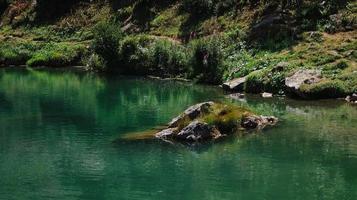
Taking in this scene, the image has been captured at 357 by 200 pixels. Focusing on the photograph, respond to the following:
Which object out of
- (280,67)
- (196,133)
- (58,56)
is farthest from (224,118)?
(58,56)

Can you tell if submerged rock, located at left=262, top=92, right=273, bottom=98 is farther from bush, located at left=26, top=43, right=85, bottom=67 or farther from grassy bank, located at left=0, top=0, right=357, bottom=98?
bush, located at left=26, top=43, right=85, bottom=67

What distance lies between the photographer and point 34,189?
120ft

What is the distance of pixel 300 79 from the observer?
64.8 m

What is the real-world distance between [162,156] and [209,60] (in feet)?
112

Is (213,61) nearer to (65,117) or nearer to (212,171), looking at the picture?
(65,117)

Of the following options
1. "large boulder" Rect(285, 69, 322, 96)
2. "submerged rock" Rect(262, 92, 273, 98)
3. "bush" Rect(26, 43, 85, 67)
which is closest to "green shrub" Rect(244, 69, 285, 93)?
"submerged rock" Rect(262, 92, 273, 98)

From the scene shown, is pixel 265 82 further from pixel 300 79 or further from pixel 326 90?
pixel 326 90

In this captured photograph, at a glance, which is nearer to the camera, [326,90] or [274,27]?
[326,90]

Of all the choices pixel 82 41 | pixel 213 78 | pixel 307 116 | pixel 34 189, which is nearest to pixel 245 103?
pixel 307 116

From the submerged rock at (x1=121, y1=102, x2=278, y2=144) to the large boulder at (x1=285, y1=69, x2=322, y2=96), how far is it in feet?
49.7

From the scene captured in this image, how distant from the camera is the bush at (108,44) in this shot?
8831cm

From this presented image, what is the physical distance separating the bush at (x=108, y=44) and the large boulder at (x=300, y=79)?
30322 mm

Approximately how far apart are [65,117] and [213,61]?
22.8m

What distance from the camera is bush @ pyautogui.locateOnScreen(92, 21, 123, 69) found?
8831cm
